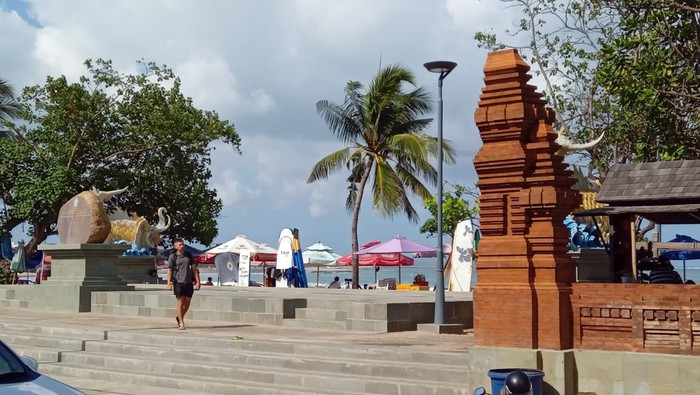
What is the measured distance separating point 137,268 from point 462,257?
13952 mm

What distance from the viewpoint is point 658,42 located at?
1817 cm

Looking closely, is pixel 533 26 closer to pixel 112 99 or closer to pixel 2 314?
pixel 2 314

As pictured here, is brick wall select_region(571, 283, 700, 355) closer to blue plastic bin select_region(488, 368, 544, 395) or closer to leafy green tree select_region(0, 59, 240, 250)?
blue plastic bin select_region(488, 368, 544, 395)

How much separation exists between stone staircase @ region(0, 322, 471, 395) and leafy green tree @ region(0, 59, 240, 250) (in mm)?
20803

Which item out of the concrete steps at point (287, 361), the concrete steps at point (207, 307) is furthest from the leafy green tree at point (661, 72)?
the concrete steps at point (287, 361)

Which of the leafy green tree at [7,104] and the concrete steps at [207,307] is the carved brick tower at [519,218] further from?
the leafy green tree at [7,104]

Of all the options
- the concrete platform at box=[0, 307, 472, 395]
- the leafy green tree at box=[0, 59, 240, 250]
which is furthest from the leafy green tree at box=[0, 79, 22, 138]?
the concrete platform at box=[0, 307, 472, 395]

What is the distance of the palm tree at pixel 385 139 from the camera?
37594 mm

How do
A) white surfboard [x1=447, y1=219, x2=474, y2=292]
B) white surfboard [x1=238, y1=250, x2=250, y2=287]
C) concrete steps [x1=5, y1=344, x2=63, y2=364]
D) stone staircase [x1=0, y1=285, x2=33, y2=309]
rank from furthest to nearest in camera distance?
white surfboard [x1=238, y1=250, x2=250, y2=287] → white surfboard [x1=447, y1=219, x2=474, y2=292] → stone staircase [x1=0, y1=285, x2=33, y2=309] → concrete steps [x1=5, y1=344, x2=63, y2=364]

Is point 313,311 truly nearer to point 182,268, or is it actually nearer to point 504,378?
point 182,268

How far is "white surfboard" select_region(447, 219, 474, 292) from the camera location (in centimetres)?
2422

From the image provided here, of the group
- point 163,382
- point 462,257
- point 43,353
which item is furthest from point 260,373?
point 462,257

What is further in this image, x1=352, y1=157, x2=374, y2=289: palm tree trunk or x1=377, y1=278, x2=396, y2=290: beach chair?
x1=352, y1=157, x2=374, y2=289: palm tree trunk

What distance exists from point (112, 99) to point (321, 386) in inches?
1136
